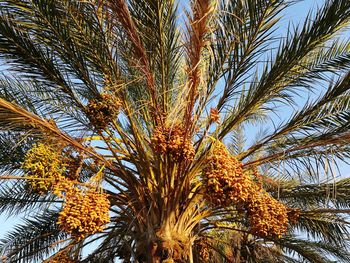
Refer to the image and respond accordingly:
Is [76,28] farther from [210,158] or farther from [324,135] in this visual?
[324,135]

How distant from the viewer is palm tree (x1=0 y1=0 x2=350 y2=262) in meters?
3.91

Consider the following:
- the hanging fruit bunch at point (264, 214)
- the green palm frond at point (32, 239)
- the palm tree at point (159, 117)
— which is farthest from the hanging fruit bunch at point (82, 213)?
the green palm frond at point (32, 239)

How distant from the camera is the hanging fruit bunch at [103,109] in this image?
4.35m

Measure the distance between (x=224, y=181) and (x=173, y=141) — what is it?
54 centimetres

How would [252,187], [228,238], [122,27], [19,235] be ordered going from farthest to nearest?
1. [228,238]
2. [19,235]
3. [252,187]
4. [122,27]

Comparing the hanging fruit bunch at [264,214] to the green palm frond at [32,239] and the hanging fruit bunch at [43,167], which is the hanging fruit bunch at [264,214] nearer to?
the hanging fruit bunch at [43,167]

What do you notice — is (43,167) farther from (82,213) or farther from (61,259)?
(61,259)

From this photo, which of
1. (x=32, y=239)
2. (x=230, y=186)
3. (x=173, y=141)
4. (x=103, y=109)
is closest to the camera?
(x=230, y=186)

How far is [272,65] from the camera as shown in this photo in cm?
494

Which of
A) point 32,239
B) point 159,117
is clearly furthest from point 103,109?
point 32,239

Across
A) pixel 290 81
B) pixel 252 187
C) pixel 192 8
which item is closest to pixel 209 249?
pixel 252 187

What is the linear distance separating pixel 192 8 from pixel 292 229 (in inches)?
168

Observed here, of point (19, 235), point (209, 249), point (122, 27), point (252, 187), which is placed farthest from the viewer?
point (19, 235)

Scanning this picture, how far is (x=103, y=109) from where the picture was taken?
172 inches
